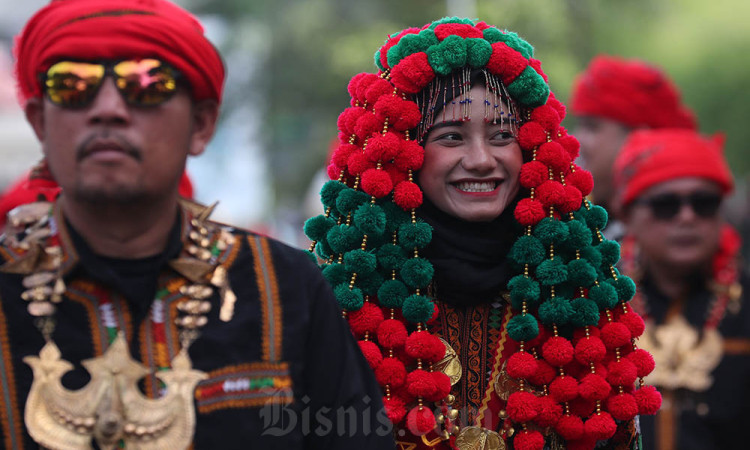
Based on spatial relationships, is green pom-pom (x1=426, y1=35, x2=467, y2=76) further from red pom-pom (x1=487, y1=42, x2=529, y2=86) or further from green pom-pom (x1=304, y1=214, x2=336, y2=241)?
green pom-pom (x1=304, y1=214, x2=336, y2=241)

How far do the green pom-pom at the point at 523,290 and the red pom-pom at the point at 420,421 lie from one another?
50 cm

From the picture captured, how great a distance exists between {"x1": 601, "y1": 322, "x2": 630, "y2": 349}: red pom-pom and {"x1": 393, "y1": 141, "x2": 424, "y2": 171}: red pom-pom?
2.92 feet

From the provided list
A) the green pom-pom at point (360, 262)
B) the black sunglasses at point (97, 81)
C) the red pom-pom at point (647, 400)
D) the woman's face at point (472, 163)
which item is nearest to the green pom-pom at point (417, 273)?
the green pom-pom at point (360, 262)

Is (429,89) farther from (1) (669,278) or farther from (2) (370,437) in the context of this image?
(1) (669,278)

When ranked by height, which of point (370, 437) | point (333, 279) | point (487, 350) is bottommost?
point (370, 437)

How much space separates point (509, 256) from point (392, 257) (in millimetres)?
426

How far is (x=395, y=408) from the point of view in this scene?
3.54 m

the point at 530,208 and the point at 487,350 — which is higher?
the point at 530,208

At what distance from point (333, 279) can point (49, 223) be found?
1139mm

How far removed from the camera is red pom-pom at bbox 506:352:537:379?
356 cm

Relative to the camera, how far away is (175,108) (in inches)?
108

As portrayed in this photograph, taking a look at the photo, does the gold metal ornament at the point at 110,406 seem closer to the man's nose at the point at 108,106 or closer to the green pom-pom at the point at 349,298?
the man's nose at the point at 108,106

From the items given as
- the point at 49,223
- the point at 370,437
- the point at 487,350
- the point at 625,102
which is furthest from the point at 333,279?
the point at 625,102

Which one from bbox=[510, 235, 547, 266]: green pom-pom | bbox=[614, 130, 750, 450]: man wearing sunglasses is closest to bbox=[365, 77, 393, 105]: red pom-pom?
bbox=[510, 235, 547, 266]: green pom-pom
